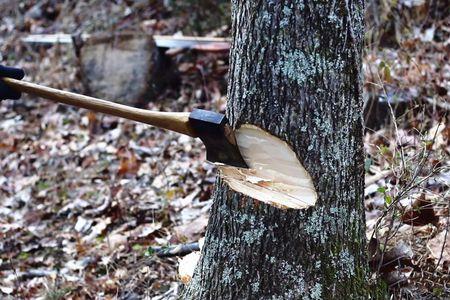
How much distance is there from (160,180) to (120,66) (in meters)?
2.69

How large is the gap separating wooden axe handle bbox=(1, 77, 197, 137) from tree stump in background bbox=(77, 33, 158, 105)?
446 centimetres

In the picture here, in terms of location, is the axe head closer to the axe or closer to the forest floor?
the axe

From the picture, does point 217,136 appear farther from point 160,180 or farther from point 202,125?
point 160,180

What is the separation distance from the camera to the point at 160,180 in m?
5.20

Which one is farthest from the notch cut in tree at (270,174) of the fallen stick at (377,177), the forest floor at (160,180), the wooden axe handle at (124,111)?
the fallen stick at (377,177)

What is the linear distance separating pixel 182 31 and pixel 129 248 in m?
4.45

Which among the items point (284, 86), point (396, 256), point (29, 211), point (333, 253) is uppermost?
point (284, 86)

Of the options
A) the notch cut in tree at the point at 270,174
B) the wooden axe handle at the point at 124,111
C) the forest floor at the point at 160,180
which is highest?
the wooden axe handle at the point at 124,111

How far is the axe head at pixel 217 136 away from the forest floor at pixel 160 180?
0.76 m

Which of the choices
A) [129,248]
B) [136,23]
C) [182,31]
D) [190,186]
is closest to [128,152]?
[190,186]

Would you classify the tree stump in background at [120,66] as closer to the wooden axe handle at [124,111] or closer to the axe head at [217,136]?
the wooden axe handle at [124,111]

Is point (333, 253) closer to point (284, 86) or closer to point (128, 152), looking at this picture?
point (284, 86)

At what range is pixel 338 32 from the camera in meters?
2.31

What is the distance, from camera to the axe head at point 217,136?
2.45 meters
